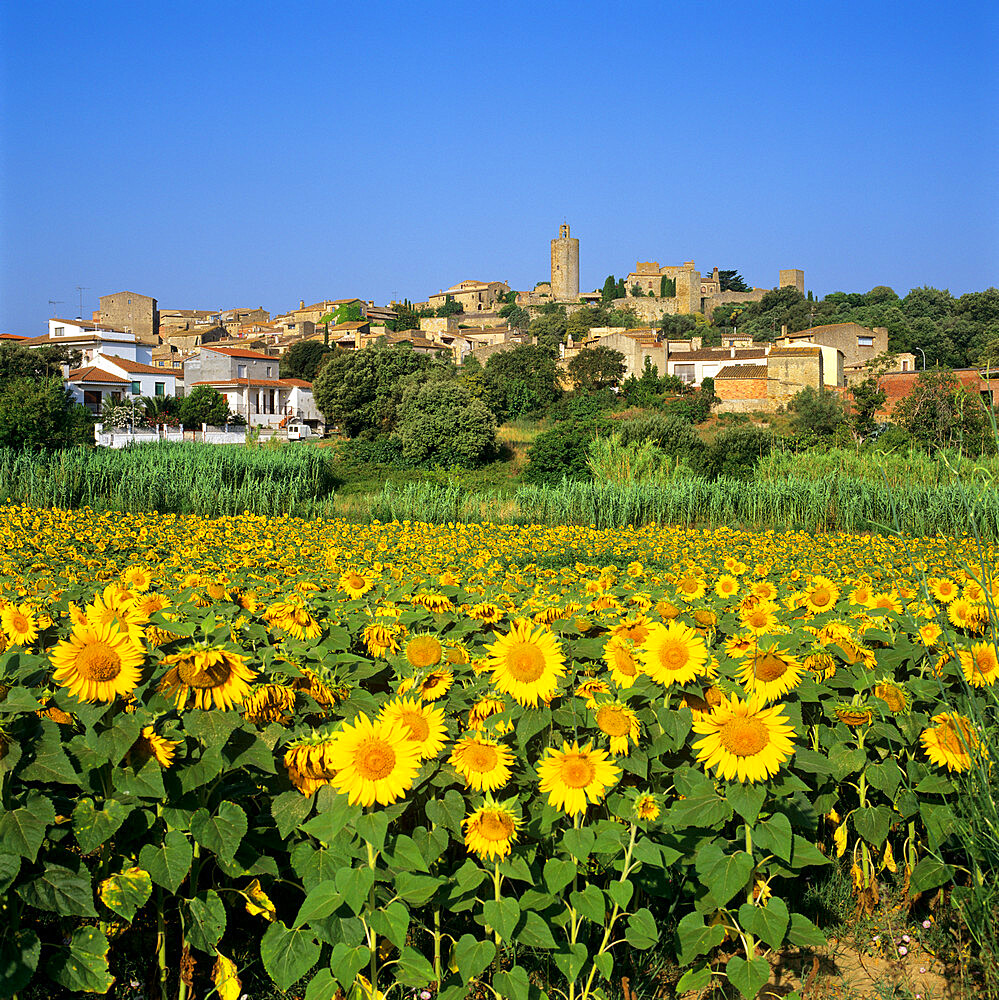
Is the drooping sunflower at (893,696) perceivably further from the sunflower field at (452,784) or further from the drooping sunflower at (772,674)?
the drooping sunflower at (772,674)

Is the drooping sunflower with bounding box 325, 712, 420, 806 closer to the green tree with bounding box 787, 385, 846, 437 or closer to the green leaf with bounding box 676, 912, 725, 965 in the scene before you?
the green leaf with bounding box 676, 912, 725, 965

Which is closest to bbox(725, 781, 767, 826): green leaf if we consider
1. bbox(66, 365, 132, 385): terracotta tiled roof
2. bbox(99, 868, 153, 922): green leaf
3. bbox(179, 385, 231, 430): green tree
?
bbox(99, 868, 153, 922): green leaf

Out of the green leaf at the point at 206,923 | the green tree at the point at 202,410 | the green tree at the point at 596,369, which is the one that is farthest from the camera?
the green tree at the point at 596,369

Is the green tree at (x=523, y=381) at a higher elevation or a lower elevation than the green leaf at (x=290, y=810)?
Answer: higher

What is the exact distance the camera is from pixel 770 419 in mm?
38938

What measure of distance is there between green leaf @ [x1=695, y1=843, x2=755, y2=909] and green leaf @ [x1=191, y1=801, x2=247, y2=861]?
3.45 feet

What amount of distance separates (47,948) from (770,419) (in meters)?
39.3

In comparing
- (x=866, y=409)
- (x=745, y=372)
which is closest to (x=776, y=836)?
(x=866, y=409)

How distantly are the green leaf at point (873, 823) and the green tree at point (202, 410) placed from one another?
145 feet

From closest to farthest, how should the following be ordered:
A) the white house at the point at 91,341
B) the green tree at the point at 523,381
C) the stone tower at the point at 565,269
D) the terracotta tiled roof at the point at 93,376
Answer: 1. the green tree at the point at 523,381
2. the terracotta tiled roof at the point at 93,376
3. the white house at the point at 91,341
4. the stone tower at the point at 565,269

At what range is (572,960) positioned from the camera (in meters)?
2.03

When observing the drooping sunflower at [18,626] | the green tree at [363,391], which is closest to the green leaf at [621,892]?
the drooping sunflower at [18,626]

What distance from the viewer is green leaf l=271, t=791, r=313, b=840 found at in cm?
200

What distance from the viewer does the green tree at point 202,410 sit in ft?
144
